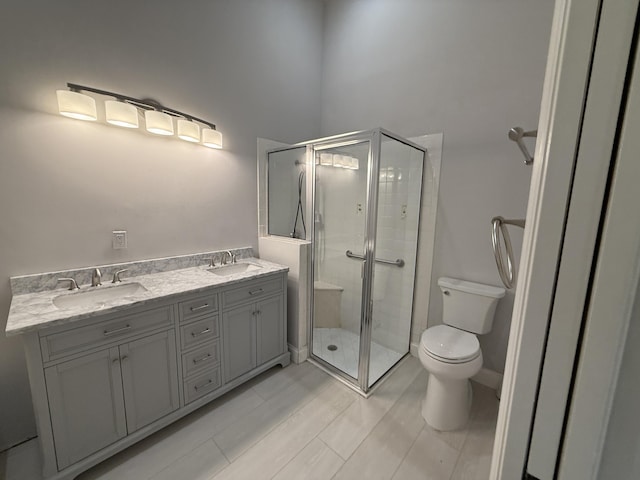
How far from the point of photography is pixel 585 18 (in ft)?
1.02

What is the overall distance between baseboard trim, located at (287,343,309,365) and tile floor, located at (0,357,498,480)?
322 millimetres

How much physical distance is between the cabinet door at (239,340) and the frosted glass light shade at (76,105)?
56.7 inches

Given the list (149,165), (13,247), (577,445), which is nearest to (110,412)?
(13,247)

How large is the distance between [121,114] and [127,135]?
0.17m

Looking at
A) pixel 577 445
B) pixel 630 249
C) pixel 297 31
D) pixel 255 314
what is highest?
pixel 297 31

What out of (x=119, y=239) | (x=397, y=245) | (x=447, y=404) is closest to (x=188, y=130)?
(x=119, y=239)

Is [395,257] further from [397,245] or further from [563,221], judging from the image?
[563,221]

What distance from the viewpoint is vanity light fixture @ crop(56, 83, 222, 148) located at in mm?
1448

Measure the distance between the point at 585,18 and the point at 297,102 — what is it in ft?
9.09

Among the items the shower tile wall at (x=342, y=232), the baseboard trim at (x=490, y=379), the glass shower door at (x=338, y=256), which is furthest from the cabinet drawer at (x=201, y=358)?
the baseboard trim at (x=490, y=379)

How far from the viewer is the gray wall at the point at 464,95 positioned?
181cm

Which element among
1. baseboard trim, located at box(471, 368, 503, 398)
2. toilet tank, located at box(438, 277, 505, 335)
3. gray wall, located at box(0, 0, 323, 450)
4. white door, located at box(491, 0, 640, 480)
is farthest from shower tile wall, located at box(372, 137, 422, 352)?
white door, located at box(491, 0, 640, 480)

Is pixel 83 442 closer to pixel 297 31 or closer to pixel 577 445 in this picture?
pixel 577 445

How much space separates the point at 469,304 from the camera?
197 centimetres
